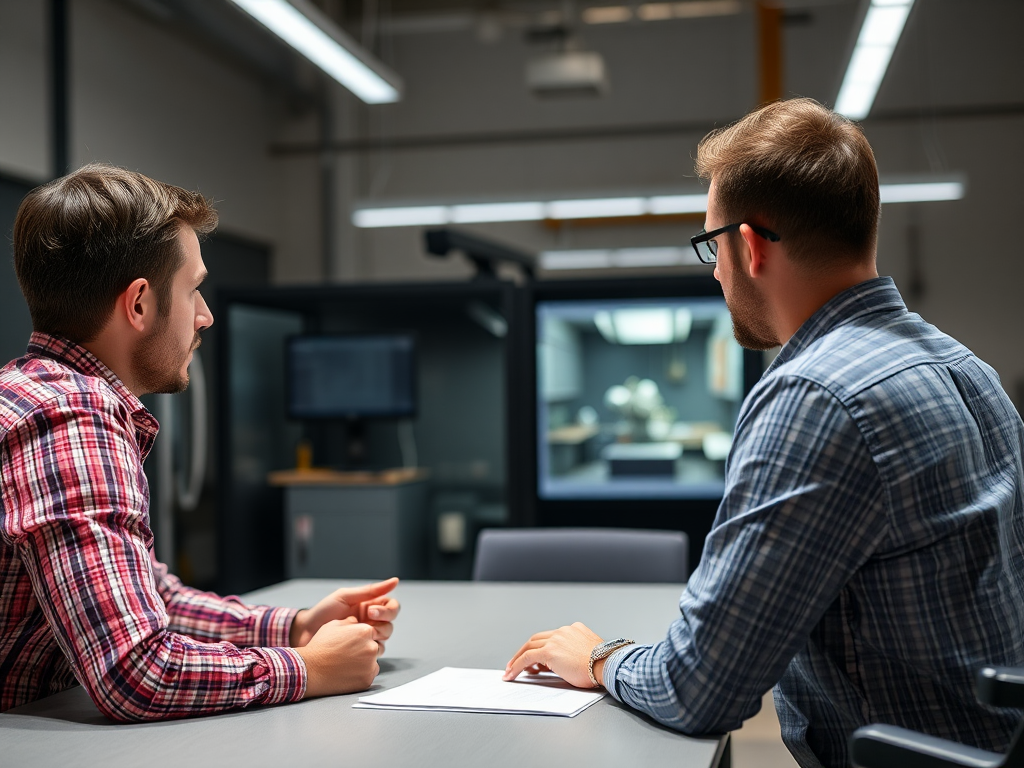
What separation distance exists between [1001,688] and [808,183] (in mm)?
573

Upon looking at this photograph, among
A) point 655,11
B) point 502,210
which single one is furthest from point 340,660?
point 655,11

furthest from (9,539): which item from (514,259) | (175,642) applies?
(514,259)

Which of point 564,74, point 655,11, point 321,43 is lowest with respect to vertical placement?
point 321,43

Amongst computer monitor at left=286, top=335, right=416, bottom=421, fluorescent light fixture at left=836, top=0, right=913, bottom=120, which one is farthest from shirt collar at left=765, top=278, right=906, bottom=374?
computer monitor at left=286, top=335, right=416, bottom=421

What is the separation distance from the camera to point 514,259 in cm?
469

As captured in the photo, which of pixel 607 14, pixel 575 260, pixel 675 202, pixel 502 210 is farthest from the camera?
pixel 607 14

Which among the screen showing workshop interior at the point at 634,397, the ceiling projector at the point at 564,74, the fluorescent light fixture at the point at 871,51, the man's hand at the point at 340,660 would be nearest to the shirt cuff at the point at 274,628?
the man's hand at the point at 340,660

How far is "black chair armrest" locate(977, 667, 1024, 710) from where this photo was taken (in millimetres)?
901

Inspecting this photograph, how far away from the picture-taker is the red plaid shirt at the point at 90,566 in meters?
1.10

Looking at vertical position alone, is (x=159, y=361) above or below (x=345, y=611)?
above

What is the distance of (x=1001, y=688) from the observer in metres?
0.91

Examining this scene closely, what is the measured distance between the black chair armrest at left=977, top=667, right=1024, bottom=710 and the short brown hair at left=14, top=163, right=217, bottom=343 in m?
1.08

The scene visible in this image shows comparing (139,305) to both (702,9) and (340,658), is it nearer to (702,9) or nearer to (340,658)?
(340,658)

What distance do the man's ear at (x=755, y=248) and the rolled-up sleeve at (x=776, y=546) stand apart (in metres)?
0.19
